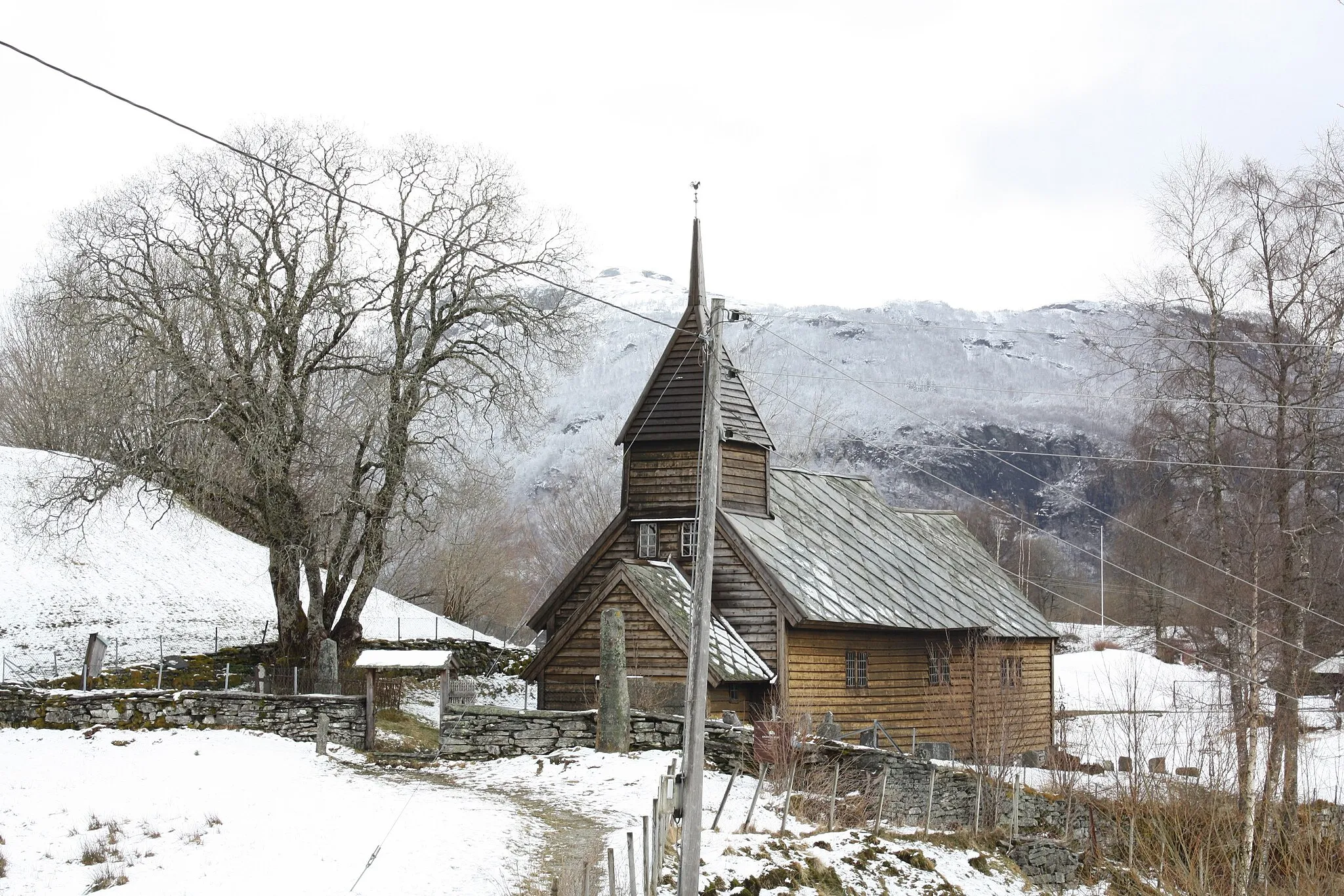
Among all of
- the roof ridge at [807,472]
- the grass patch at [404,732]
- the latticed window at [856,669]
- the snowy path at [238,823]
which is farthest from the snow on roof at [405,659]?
the roof ridge at [807,472]

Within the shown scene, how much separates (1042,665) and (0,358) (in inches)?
2185

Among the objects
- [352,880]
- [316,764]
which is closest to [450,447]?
[316,764]

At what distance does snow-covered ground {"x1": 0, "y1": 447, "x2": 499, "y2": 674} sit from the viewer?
35.1m

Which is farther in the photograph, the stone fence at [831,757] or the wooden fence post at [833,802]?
the stone fence at [831,757]

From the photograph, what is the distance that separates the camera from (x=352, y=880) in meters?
14.2

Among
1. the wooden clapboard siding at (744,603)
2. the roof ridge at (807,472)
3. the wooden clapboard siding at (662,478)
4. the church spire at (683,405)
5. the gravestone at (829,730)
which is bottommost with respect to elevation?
the gravestone at (829,730)

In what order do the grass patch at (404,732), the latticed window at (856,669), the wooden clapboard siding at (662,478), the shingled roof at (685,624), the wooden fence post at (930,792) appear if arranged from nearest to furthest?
the wooden fence post at (930,792) → the grass patch at (404,732) → the shingled roof at (685,624) → the latticed window at (856,669) → the wooden clapboard siding at (662,478)

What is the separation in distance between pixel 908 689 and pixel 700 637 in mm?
17500

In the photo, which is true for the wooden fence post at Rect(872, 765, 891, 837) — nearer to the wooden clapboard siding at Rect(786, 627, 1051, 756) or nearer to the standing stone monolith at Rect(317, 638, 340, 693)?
the wooden clapboard siding at Rect(786, 627, 1051, 756)

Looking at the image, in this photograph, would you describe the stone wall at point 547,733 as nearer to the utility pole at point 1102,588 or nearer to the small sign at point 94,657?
the small sign at point 94,657

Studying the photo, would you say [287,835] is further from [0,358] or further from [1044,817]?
[0,358]

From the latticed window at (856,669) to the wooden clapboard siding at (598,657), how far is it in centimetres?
480

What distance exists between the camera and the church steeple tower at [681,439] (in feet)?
102

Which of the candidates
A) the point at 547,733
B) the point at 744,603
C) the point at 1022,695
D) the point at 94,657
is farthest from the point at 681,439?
the point at 94,657
